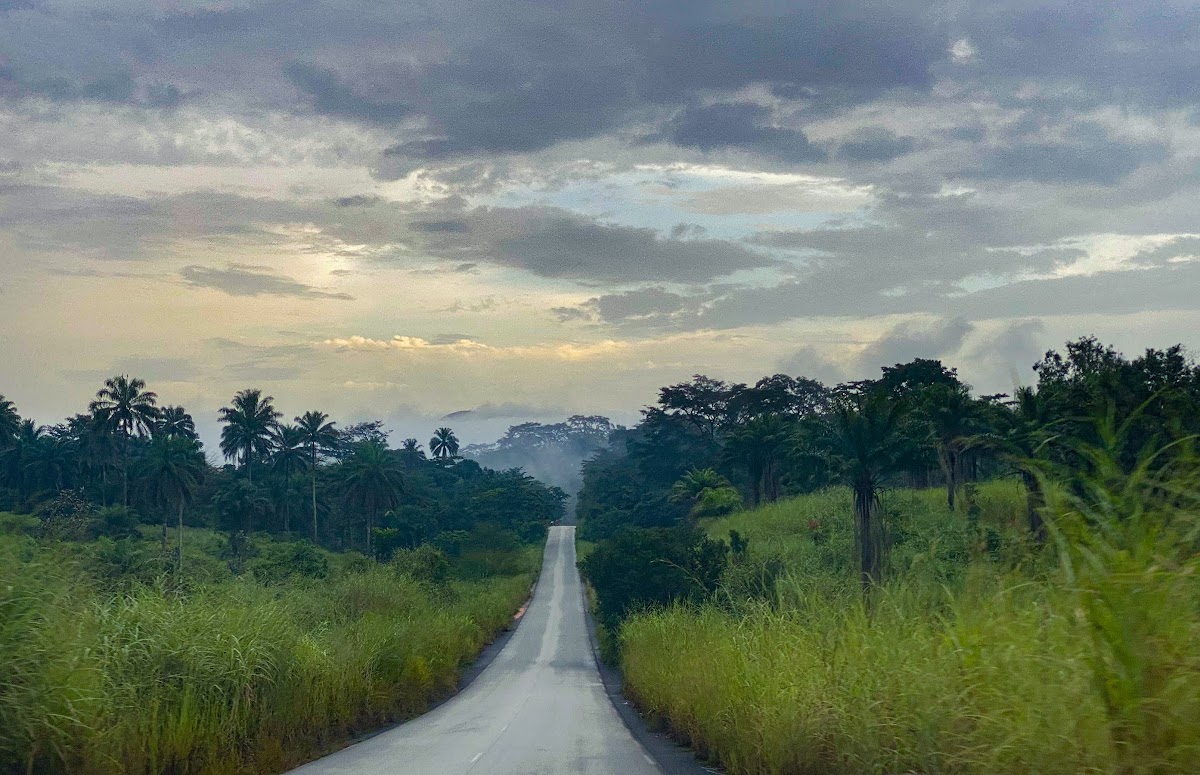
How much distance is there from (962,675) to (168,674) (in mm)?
10077

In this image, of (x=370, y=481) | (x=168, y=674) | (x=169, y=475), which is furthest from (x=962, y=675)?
(x=370, y=481)

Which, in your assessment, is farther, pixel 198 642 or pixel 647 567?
pixel 647 567

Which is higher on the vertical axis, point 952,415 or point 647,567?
point 952,415

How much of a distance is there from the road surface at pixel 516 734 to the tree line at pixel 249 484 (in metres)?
45.1

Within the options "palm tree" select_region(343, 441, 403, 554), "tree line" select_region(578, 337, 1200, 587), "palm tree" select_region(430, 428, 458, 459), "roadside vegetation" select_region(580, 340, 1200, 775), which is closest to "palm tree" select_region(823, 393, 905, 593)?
"tree line" select_region(578, 337, 1200, 587)

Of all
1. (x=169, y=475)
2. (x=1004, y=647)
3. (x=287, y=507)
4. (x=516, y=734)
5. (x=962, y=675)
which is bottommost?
(x=516, y=734)

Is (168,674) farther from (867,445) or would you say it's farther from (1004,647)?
(867,445)

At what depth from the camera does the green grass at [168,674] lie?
27.5 ft

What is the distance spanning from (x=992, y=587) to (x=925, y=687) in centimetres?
108

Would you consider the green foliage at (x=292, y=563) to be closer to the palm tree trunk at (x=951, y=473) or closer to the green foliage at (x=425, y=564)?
the green foliage at (x=425, y=564)

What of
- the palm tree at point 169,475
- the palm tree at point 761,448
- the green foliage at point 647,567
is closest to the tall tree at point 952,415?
the green foliage at point 647,567

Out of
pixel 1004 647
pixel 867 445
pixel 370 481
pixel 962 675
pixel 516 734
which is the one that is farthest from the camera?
pixel 370 481

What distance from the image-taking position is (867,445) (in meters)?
35.8

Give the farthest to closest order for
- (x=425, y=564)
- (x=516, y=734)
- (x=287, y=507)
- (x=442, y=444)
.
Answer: (x=442, y=444) → (x=287, y=507) → (x=425, y=564) → (x=516, y=734)
